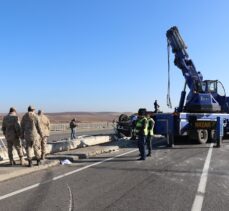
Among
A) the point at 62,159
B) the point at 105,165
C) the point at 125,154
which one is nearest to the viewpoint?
the point at 105,165

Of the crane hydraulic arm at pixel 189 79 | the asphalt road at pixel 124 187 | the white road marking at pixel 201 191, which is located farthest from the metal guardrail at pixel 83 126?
the white road marking at pixel 201 191

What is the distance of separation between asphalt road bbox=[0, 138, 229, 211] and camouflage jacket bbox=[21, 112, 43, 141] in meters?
1.13

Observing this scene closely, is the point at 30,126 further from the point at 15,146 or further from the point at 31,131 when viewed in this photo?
the point at 15,146

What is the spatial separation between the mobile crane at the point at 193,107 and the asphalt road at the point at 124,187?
23.5ft

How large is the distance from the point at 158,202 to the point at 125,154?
30.5ft

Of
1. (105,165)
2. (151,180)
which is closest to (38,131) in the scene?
(105,165)

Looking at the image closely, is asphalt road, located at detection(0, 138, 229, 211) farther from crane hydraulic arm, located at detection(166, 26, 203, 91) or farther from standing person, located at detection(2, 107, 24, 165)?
crane hydraulic arm, located at detection(166, 26, 203, 91)

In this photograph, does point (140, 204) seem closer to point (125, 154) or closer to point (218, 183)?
point (218, 183)

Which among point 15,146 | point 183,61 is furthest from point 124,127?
point 15,146

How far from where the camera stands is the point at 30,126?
13312 mm

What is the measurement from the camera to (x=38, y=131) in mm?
13516

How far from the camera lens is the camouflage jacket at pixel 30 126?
1328cm

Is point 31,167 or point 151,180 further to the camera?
point 31,167

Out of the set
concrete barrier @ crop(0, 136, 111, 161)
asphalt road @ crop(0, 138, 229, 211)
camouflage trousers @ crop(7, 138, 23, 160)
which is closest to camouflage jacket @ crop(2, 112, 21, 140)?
camouflage trousers @ crop(7, 138, 23, 160)
